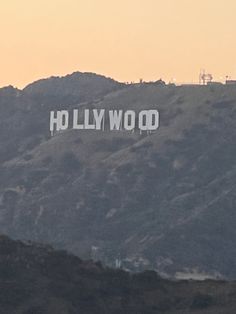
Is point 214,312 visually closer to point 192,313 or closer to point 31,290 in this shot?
point 192,313

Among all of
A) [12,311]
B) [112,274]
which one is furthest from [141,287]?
[12,311]

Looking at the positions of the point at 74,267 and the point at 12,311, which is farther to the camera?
the point at 74,267

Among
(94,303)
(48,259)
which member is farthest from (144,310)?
(48,259)

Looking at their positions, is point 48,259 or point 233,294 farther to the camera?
point 48,259

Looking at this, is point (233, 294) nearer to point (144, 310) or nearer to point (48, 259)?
point (144, 310)

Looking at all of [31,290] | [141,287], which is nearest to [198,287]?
[141,287]
